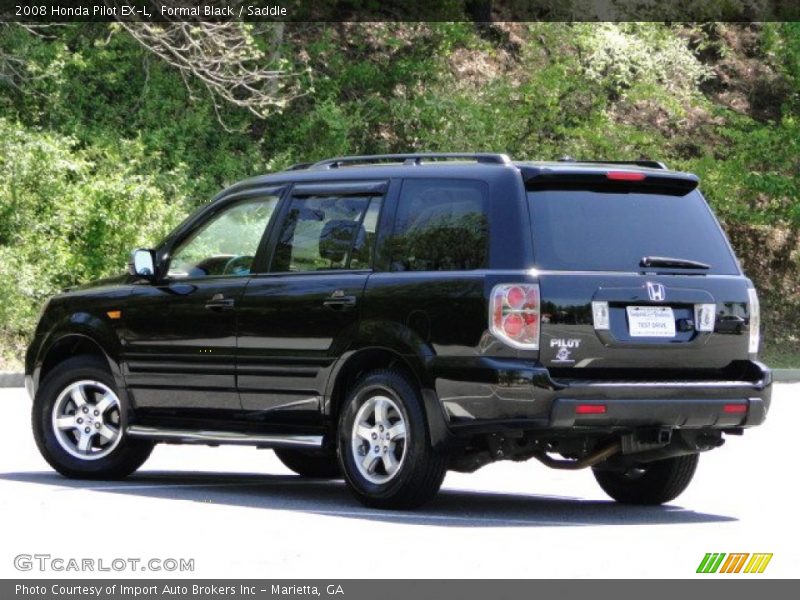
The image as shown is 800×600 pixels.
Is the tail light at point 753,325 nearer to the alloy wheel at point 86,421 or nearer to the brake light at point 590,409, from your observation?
the brake light at point 590,409

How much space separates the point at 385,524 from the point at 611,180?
2.35 metres

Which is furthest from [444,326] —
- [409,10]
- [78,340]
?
[409,10]

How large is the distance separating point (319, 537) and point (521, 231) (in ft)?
6.70

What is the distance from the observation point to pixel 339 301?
10742 millimetres

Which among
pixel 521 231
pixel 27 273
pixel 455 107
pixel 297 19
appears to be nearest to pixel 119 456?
pixel 521 231

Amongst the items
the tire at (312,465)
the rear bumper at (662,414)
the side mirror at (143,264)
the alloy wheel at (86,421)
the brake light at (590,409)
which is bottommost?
the tire at (312,465)

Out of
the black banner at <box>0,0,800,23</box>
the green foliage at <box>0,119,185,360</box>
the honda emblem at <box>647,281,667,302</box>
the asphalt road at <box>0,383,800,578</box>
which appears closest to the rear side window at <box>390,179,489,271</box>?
the honda emblem at <box>647,281,667,302</box>

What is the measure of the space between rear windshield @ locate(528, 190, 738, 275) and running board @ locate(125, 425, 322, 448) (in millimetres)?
1850

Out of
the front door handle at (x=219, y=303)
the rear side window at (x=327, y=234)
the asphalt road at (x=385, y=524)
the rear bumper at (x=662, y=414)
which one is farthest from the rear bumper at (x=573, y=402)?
the front door handle at (x=219, y=303)

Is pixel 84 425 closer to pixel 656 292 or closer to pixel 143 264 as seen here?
pixel 143 264

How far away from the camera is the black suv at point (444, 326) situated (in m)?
9.93

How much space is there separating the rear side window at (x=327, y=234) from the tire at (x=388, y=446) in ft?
2.54

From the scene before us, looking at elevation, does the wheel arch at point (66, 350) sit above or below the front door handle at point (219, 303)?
below

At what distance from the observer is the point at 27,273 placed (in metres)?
26.6
